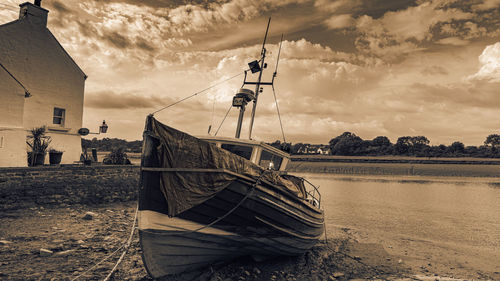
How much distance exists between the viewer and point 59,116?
675 inches

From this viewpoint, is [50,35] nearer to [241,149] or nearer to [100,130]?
[100,130]

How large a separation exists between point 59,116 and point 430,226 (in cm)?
2120

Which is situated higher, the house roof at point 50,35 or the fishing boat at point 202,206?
the house roof at point 50,35

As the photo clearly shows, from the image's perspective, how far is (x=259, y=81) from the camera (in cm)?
970

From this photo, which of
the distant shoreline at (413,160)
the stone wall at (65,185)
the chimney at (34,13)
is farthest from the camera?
the distant shoreline at (413,160)

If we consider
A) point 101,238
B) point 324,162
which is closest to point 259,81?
point 101,238

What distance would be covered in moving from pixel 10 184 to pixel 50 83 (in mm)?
8080

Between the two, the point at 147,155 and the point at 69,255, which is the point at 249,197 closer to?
the point at 147,155

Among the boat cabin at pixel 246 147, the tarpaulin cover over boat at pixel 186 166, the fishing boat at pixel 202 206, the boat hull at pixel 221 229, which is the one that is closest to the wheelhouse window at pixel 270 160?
the boat cabin at pixel 246 147

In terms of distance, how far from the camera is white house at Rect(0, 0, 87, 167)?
523 inches

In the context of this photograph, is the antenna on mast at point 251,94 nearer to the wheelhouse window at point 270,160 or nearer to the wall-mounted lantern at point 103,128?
the wheelhouse window at point 270,160

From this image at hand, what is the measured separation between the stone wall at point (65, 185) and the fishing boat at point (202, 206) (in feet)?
30.1

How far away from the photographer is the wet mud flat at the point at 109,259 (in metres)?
6.12

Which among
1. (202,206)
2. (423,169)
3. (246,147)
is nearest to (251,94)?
(246,147)
